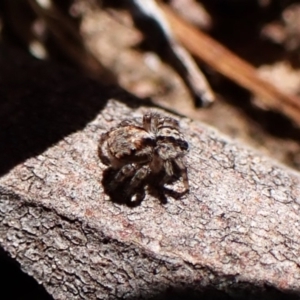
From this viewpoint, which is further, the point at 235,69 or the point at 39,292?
the point at 235,69

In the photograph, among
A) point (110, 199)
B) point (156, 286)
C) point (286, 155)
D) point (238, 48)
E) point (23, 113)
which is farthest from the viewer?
point (238, 48)

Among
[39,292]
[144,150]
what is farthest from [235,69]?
[39,292]

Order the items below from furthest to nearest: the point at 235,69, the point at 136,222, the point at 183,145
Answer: the point at 235,69 < the point at 183,145 < the point at 136,222

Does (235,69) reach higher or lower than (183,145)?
higher

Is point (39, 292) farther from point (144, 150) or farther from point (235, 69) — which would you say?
point (235, 69)

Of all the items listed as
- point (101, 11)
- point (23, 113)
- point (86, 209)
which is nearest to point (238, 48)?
point (101, 11)

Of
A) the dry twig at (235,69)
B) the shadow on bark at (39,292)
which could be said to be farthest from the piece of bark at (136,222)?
the dry twig at (235,69)

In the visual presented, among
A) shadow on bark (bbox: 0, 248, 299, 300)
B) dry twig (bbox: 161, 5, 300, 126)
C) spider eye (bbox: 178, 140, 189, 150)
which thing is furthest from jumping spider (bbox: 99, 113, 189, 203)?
dry twig (bbox: 161, 5, 300, 126)

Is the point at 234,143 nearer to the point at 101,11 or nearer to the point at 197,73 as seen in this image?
the point at 197,73
